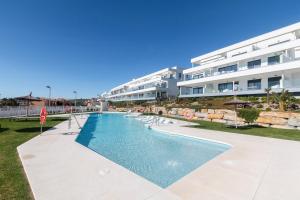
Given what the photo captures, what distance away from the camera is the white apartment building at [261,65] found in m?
18.9

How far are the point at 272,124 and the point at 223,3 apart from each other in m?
14.6

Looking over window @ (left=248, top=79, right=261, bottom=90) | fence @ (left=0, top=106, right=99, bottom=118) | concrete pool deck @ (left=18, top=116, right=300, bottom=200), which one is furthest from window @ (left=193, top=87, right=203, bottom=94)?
concrete pool deck @ (left=18, top=116, right=300, bottom=200)

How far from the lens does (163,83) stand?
43250 mm

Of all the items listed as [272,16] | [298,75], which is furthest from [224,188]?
[272,16]

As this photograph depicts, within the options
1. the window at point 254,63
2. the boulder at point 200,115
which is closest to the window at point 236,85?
the window at point 254,63

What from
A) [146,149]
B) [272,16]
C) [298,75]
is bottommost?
[146,149]

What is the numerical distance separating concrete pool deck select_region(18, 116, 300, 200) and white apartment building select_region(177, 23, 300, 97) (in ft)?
56.5

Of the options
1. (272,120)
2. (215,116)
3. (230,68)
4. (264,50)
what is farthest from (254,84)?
(272,120)

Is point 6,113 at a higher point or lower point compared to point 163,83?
lower

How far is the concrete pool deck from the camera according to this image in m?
3.27

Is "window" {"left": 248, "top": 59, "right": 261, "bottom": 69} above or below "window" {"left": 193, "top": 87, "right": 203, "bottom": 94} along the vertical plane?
above

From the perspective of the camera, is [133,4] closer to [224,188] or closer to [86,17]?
[86,17]

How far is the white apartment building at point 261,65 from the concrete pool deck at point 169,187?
17.2 meters

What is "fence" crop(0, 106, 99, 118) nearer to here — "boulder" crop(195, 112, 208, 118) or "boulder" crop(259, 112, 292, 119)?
"boulder" crop(195, 112, 208, 118)
